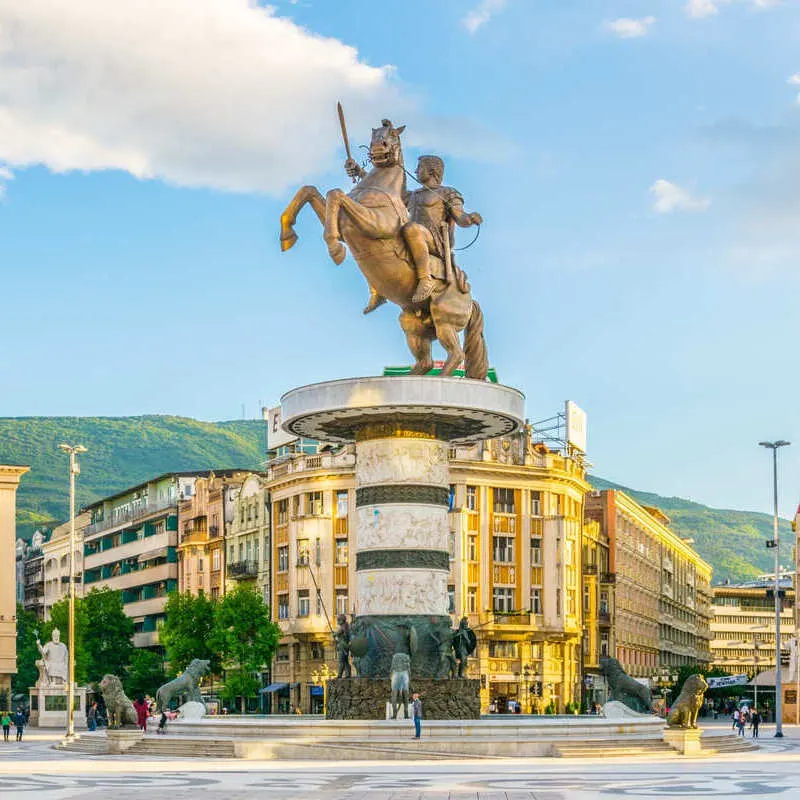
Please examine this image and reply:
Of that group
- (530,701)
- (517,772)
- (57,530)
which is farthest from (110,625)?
(517,772)

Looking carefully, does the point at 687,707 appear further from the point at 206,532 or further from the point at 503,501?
the point at 206,532

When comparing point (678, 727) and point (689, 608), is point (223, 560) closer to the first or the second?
point (689, 608)

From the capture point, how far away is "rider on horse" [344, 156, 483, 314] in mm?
41531

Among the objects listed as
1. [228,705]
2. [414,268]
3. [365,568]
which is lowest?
[228,705]

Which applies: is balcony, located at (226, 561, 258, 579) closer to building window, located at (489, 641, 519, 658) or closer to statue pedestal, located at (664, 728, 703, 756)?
building window, located at (489, 641, 519, 658)

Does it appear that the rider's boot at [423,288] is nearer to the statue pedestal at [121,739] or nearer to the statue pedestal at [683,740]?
the statue pedestal at [683,740]

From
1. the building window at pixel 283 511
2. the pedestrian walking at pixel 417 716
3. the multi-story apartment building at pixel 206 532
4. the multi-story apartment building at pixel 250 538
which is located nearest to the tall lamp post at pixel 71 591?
the pedestrian walking at pixel 417 716

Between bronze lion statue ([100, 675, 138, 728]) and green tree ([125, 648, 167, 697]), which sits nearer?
bronze lion statue ([100, 675, 138, 728])

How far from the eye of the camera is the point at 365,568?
4094cm

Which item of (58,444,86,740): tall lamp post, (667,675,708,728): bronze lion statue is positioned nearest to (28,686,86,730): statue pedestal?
(58,444,86,740): tall lamp post

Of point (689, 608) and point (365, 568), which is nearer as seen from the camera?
point (365, 568)

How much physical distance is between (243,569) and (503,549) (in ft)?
59.6

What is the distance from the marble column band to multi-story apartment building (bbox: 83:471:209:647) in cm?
7106

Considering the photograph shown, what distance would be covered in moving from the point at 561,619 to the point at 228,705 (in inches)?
838
